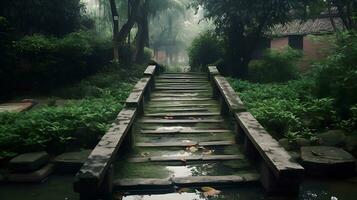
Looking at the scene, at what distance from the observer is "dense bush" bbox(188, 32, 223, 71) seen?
16516 millimetres

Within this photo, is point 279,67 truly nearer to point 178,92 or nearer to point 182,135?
point 178,92

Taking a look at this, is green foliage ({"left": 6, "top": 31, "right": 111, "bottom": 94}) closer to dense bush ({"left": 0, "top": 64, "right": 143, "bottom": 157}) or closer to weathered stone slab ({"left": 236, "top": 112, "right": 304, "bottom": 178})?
dense bush ({"left": 0, "top": 64, "right": 143, "bottom": 157})

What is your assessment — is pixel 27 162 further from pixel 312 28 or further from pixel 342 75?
pixel 312 28

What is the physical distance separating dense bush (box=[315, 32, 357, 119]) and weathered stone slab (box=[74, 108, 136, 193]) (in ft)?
15.9

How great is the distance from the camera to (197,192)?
464 cm

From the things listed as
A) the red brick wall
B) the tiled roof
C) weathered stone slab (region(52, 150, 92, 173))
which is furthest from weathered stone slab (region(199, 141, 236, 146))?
the red brick wall

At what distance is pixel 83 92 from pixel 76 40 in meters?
2.52

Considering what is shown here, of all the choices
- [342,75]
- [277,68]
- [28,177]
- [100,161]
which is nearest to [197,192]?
[100,161]

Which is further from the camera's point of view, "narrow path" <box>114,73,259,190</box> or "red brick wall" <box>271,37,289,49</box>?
"red brick wall" <box>271,37,289,49</box>

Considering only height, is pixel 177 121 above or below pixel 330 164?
above

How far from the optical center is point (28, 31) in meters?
15.0

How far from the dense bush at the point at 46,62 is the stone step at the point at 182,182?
7.65 m

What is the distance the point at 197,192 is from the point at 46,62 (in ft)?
27.5

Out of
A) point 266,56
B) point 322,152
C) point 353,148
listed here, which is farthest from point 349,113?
point 266,56
